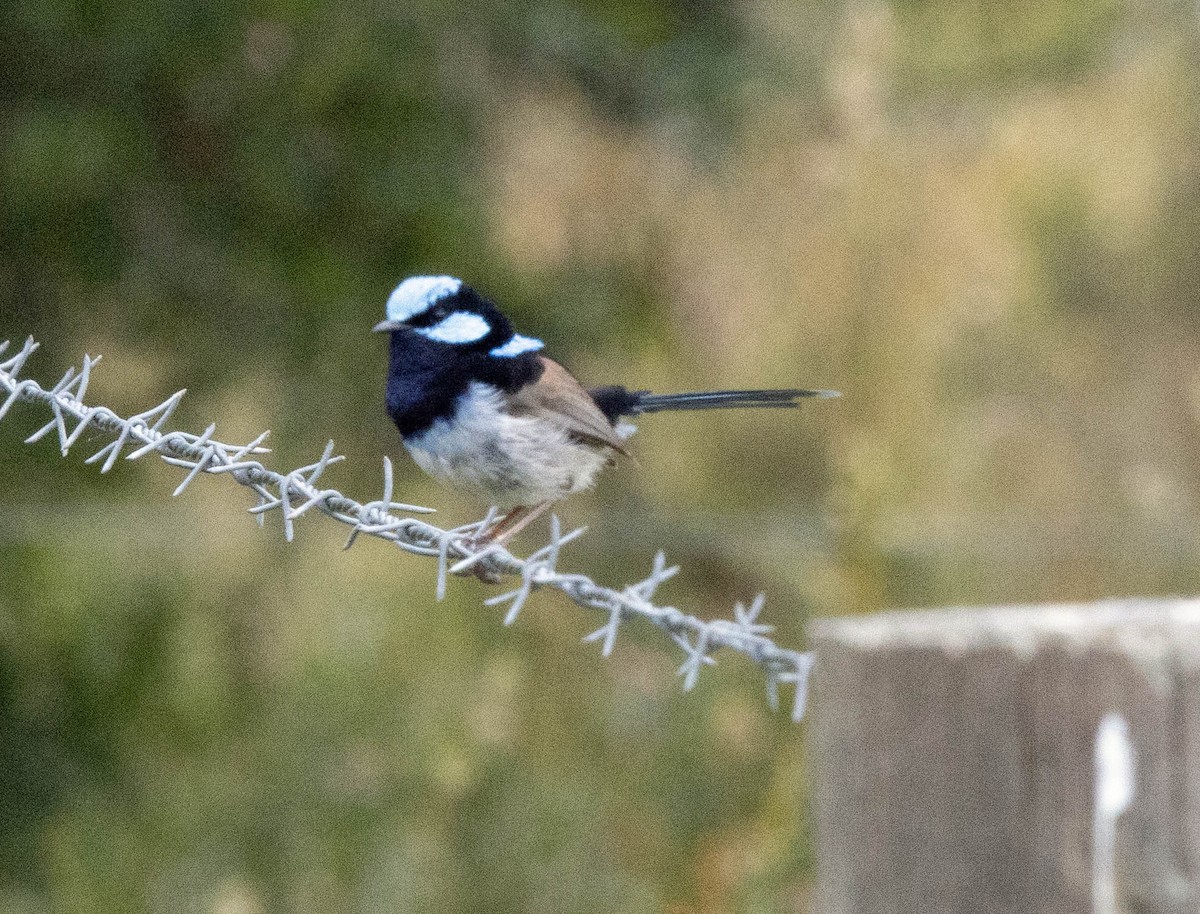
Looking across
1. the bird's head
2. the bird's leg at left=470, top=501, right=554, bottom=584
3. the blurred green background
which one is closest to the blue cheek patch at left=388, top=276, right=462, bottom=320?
the bird's head

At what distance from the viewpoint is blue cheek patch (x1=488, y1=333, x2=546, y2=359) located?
2403 millimetres

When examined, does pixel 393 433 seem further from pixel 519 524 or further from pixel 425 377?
pixel 425 377

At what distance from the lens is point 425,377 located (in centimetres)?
224

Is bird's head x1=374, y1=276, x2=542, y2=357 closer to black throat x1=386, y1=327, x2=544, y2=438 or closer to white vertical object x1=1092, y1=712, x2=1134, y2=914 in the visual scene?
black throat x1=386, y1=327, x2=544, y2=438

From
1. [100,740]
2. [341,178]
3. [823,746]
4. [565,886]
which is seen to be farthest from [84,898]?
[823,746]

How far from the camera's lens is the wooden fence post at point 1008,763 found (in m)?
1.51

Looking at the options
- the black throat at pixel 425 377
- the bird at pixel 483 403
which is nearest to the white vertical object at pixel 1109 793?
the bird at pixel 483 403

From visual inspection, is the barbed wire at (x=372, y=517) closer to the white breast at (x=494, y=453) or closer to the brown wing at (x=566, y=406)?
the white breast at (x=494, y=453)

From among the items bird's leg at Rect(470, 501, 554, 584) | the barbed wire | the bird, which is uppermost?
the bird

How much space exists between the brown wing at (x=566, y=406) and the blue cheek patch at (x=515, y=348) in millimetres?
35

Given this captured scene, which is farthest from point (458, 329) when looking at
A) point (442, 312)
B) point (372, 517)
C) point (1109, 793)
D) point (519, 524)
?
point (1109, 793)

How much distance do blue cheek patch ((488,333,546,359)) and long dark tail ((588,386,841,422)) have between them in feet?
0.59

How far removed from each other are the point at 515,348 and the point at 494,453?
0.22 metres

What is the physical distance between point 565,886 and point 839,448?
5.12ft
